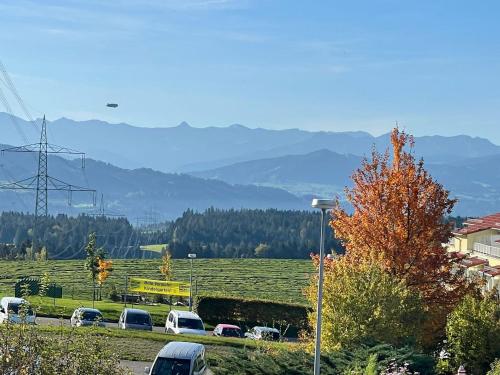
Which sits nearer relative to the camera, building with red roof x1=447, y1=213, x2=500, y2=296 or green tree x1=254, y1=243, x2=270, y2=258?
building with red roof x1=447, y1=213, x2=500, y2=296

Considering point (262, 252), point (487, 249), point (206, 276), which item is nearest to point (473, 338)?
point (487, 249)

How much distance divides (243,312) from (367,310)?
92.6ft

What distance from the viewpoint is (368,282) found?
28.2m

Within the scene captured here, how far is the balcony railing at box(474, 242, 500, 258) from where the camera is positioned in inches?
2279

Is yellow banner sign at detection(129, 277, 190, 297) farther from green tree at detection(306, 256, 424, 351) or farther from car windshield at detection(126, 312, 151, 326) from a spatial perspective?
green tree at detection(306, 256, 424, 351)

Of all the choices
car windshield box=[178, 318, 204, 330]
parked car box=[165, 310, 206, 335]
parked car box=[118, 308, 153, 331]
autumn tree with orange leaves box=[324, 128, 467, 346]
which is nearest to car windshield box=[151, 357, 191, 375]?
autumn tree with orange leaves box=[324, 128, 467, 346]

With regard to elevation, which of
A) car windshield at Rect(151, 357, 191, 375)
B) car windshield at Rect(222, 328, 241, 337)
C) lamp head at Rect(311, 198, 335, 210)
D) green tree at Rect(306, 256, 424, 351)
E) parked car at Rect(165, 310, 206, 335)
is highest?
lamp head at Rect(311, 198, 335, 210)

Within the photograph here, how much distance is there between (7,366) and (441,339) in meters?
20.9

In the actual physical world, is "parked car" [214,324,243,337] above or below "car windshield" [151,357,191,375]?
below

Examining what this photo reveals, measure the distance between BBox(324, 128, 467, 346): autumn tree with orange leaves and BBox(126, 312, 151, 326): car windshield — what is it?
571 inches

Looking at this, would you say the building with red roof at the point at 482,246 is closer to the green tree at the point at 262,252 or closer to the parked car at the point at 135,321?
the parked car at the point at 135,321

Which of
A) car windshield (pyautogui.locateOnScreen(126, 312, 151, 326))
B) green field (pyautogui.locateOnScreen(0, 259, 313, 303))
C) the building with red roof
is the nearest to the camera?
car windshield (pyautogui.locateOnScreen(126, 312, 151, 326))

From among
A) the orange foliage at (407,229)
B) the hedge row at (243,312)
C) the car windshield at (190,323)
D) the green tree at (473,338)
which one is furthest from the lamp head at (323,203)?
the hedge row at (243,312)

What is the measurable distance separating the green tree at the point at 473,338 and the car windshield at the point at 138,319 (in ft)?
60.9
